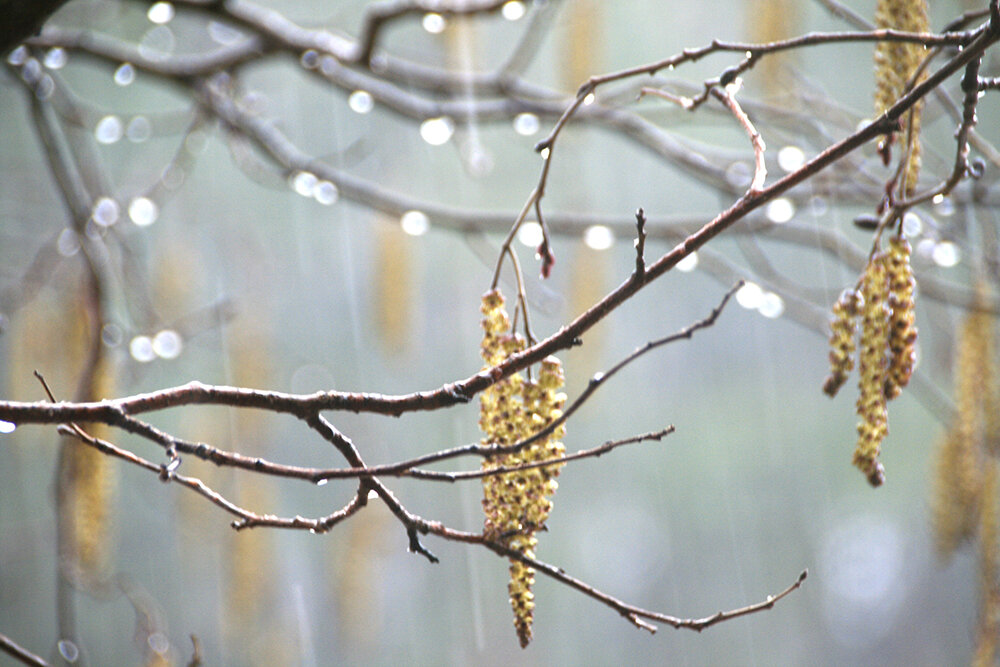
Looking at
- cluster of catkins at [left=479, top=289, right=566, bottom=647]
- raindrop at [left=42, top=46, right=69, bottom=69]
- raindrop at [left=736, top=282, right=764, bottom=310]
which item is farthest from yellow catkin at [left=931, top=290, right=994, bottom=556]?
raindrop at [left=42, top=46, right=69, bottom=69]

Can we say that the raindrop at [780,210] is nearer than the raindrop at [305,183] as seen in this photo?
Yes

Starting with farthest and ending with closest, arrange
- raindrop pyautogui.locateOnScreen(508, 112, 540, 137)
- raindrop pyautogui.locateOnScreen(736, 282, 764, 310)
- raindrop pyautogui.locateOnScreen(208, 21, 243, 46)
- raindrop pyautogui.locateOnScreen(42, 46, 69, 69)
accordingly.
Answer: raindrop pyautogui.locateOnScreen(208, 21, 243, 46) → raindrop pyautogui.locateOnScreen(508, 112, 540, 137) → raindrop pyautogui.locateOnScreen(42, 46, 69, 69) → raindrop pyautogui.locateOnScreen(736, 282, 764, 310)

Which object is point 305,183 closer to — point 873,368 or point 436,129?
point 436,129

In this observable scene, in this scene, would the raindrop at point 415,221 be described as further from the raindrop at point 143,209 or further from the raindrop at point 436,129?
the raindrop at point 143,209

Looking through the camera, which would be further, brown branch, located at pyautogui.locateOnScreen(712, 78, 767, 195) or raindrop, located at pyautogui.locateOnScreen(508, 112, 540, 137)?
A: raindrop, located at pyautogui.locateOnScreen(508, 112, 540, 137)

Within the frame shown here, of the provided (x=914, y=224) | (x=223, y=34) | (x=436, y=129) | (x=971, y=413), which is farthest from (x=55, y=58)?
(x=971, y=413)

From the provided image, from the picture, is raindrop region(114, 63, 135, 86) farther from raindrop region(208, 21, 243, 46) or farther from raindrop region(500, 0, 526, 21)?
raindrop region(208, 21, 243, 46)

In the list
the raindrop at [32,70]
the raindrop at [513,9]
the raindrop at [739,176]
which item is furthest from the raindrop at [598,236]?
the raindrop at [32,70]
